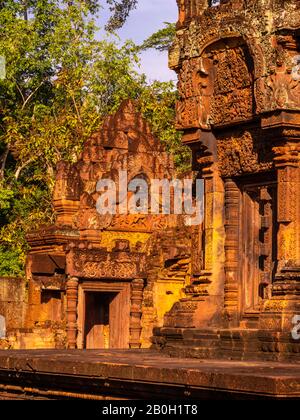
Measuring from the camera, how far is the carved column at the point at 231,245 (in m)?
11.9

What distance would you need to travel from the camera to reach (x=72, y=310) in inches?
829

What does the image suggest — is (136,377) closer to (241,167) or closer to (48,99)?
(241,167)

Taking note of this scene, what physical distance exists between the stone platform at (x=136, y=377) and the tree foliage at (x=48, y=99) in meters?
19.3

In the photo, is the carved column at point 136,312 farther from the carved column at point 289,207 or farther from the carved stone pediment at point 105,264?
the carved column at point 289,207

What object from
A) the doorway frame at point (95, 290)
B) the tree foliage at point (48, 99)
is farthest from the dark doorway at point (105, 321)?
the tree foliage at point (48, 99)

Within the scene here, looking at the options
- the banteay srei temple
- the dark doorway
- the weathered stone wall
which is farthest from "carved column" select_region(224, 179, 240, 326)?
the weathered stone wall

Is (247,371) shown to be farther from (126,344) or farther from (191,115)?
(126,344)

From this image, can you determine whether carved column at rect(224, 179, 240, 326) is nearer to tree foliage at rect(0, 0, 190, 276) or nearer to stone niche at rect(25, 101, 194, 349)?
stone niche at rect(25, 101, 194, 349)

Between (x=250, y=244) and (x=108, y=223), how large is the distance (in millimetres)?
11475

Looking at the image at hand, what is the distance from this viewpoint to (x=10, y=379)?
36.7 ft

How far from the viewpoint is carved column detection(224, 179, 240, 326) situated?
39.2 feet

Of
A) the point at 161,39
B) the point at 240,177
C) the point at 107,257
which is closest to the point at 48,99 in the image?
the point at 161,39

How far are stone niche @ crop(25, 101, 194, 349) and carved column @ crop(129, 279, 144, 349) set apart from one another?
2 cm
